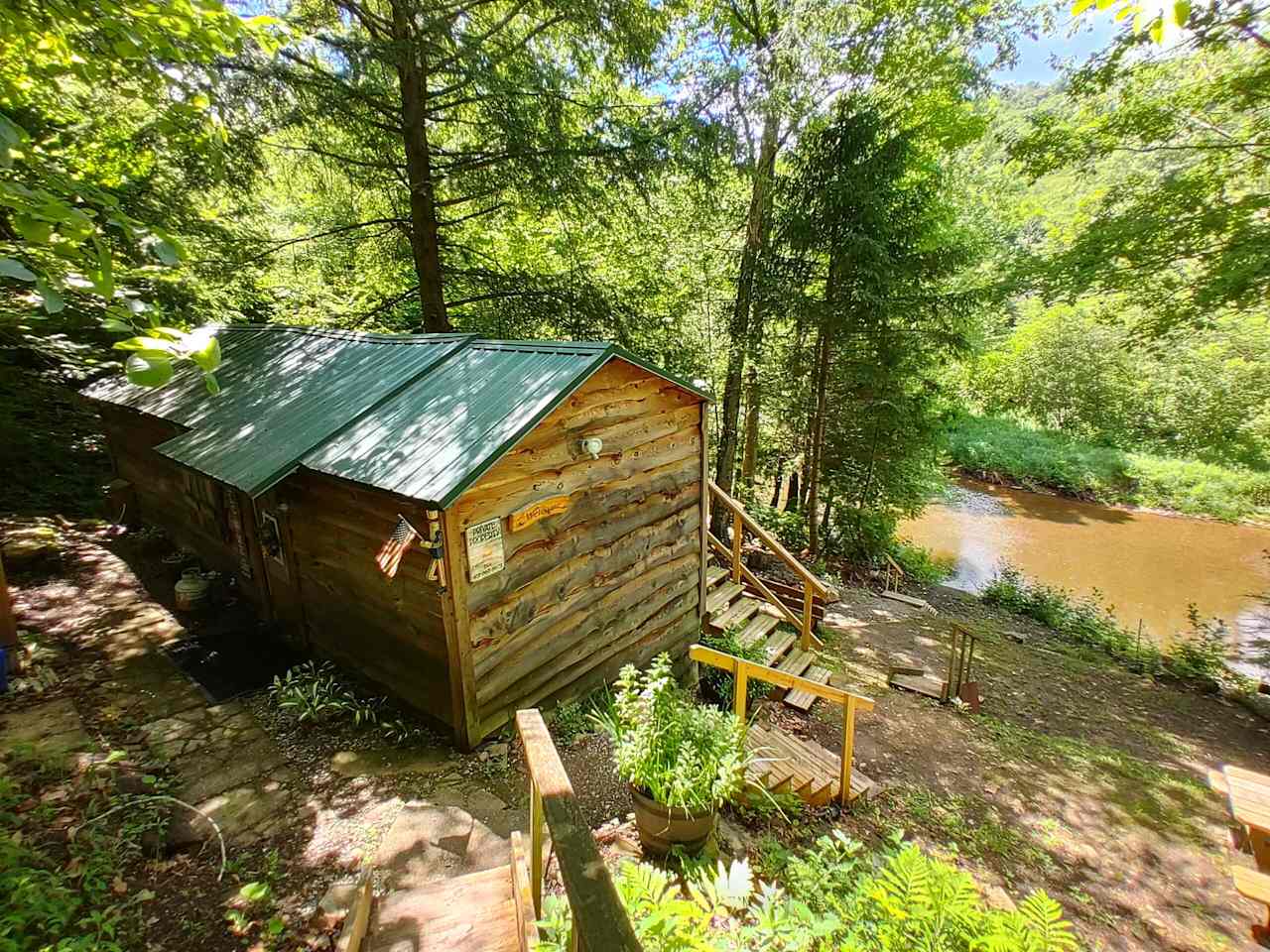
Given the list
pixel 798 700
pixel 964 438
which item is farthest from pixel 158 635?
pixel 964 438

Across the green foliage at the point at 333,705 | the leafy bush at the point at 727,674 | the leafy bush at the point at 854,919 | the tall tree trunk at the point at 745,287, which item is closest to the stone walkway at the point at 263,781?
the green foliage at the point at 333,705

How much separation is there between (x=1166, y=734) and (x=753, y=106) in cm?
1098

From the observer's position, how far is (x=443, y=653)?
15.6 feet

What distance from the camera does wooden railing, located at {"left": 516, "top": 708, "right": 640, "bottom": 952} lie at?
1.50m

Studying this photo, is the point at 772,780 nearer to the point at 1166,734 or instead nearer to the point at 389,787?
the point at 389,787

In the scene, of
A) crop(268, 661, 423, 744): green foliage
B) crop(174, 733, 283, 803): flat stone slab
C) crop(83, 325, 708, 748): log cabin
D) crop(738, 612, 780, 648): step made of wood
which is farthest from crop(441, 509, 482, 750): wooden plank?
crop(738, 612, 780, 648): step made of wood

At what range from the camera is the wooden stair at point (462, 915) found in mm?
2768

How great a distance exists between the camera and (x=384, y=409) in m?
5.55

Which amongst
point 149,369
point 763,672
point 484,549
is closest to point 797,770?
point 763,672

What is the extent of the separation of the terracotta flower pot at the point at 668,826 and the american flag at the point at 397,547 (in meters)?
2.37

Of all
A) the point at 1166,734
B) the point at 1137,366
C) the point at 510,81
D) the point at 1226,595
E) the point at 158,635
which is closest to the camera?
the point at 158,635

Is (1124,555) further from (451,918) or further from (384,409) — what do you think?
(451,918)

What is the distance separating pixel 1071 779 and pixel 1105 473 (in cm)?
2346

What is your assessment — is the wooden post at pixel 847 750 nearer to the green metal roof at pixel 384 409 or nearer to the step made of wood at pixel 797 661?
the step made of wood at pixel 797 661
